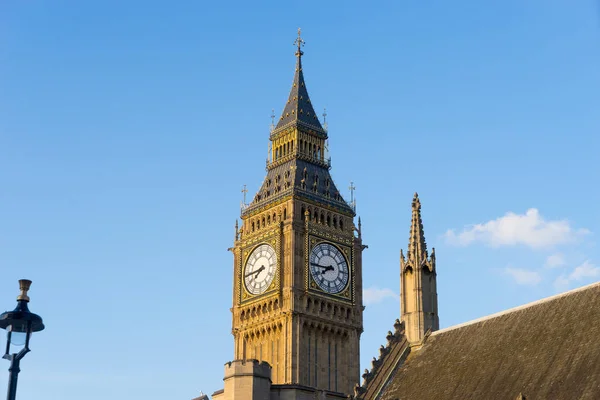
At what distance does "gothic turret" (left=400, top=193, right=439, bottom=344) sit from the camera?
4334cm

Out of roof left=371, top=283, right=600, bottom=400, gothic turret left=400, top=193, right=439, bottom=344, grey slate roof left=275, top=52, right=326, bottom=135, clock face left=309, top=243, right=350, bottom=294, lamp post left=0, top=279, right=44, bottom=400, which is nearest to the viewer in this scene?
lamp post left=0, top=279, right=44, bottom=400

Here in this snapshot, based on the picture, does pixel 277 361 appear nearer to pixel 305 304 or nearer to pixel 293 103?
pixel 305 304

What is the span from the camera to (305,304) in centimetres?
8481

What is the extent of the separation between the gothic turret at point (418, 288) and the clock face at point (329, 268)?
41398 mm

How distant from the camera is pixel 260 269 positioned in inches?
3472

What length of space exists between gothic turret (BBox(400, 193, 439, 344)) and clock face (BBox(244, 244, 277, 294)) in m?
42.2

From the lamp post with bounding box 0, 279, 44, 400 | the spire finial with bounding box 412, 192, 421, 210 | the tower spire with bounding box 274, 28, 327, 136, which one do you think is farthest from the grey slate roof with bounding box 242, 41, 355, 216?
the lamp post with bounding box 0, 279, 44, 400

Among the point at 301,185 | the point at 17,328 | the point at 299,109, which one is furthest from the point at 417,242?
the point at 299,109

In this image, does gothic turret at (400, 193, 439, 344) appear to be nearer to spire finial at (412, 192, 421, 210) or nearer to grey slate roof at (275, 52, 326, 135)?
spire finial at (412, 192, 421, 210)

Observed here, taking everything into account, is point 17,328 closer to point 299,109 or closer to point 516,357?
point 516,357

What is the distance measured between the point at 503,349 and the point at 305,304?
4789 cm

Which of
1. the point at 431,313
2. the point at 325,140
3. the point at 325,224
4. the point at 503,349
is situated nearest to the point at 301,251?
the point at 325,224

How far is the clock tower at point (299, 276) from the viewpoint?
84.5m

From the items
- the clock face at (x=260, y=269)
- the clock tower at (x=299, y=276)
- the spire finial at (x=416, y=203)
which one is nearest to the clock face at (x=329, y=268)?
the clock tower at (x=299, y=276)
